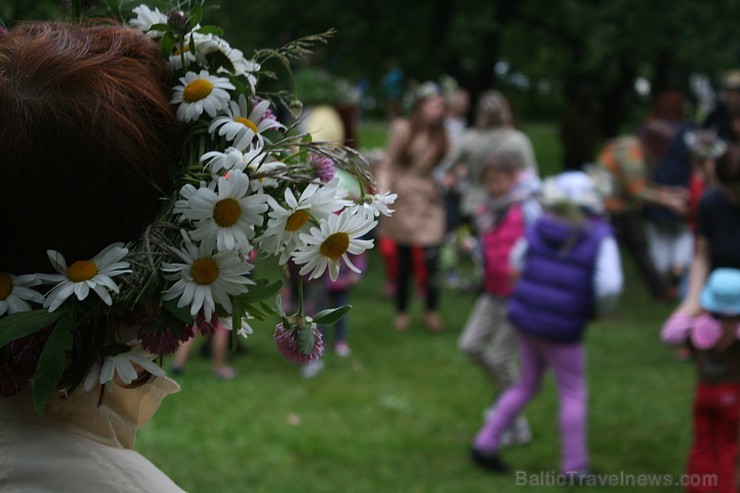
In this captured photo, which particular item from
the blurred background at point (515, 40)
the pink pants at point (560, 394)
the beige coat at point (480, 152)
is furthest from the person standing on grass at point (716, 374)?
the blurred background at point (515, 40)

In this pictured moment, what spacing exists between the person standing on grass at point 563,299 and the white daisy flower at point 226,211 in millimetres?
3524

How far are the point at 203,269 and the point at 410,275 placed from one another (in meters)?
7.14

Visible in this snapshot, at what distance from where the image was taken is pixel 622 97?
1417 cm

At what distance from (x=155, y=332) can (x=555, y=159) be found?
21.3 m

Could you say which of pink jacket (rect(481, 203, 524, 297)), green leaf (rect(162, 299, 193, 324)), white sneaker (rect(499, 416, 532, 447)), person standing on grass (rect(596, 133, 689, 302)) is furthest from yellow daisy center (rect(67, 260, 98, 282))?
person standing on grass (rect(596, 133, 689, 302))

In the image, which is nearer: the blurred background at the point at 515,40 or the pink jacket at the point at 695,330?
the pink jacket at the point at 695,330

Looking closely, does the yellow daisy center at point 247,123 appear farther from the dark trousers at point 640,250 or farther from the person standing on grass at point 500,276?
the dark trousers at point 640,250

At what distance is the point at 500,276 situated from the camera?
552 cm

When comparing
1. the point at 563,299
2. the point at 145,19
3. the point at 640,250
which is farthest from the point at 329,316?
the point at 640,250

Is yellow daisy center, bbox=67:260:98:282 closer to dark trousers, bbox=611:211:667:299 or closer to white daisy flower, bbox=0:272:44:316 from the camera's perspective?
white daisy flower, bbox=0:272:44:316

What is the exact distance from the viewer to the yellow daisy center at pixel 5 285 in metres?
1.30

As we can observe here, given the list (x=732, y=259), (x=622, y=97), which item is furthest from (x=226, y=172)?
(x=622, y=97)

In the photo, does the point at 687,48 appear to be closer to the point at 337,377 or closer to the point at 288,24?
the point at 288,24

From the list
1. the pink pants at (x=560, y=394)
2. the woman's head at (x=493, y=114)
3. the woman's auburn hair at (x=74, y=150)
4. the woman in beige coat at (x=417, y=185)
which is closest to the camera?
the woman's auburn hair at (x=74, y=150)
